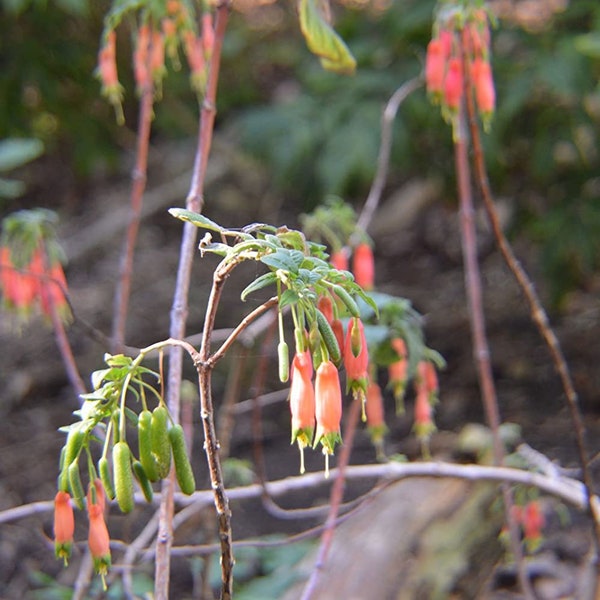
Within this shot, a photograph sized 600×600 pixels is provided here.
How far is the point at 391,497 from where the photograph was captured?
2.64 metres

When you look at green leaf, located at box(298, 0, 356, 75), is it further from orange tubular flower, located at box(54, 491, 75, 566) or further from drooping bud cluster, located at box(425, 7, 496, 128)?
orange tubular flower, located at box(54, 491, 75, 566)

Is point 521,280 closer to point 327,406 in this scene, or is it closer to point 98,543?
point 327,406

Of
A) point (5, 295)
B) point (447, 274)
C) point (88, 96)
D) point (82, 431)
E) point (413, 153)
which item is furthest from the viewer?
point (447, 274)

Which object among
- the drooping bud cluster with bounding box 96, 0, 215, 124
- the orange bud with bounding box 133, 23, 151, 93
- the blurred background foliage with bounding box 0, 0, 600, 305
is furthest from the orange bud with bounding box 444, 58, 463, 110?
the blurred background foliage with bounding box 0, 0, 600, 305

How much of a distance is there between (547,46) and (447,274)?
5.37 feet

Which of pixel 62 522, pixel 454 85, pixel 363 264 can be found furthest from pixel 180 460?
pixel 454 85

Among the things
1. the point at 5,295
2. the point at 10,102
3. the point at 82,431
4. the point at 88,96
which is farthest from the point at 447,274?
the point at 82,431

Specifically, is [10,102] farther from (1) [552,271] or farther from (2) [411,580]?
(2) [411,580]

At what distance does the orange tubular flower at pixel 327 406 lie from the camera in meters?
1.00

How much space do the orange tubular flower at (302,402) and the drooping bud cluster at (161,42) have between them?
96 cm

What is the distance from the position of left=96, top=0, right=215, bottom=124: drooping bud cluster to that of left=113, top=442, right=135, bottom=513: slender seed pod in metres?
0.97

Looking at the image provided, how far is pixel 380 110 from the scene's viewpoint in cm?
375

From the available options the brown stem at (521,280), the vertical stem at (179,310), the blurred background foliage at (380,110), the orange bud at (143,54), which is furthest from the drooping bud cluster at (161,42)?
the blurred background foliage at (380,110)

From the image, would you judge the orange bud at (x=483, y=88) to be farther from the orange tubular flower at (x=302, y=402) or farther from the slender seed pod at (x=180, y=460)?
the slender seed pod at (x=180, y=460)
